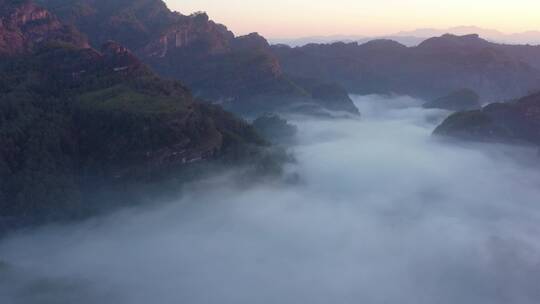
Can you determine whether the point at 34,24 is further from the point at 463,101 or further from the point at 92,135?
the point at 463,101

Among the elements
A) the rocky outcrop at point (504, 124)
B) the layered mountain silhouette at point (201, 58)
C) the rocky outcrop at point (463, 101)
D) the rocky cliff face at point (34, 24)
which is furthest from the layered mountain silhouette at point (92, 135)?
the rocky outcrop at point (463, 101)

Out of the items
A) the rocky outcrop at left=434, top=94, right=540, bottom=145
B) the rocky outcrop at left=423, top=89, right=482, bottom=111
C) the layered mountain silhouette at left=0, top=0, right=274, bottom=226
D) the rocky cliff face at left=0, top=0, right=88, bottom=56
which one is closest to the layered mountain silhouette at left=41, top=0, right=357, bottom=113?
the rocky outcrop at left=423, top=89, right=482, bottom=111

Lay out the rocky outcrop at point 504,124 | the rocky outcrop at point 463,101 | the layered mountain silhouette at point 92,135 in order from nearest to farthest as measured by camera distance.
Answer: the layered mountain silhouette at point 92,135 < the rocky outcrop at point 504,124 < the rocky outcrop at point 463,101

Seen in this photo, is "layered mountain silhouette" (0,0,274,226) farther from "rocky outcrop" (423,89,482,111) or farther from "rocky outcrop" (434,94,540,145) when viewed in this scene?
"rocky outcrop" (423,89,482,111)

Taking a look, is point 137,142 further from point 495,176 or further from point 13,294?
point 495,176

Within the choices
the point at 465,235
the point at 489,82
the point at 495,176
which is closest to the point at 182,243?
the point at 465,235

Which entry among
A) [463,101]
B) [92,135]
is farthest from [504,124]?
[92,135]

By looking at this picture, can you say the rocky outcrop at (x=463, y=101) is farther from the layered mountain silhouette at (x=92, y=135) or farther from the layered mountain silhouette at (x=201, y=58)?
the layered mountain silhouette at (x=92, y=135)
